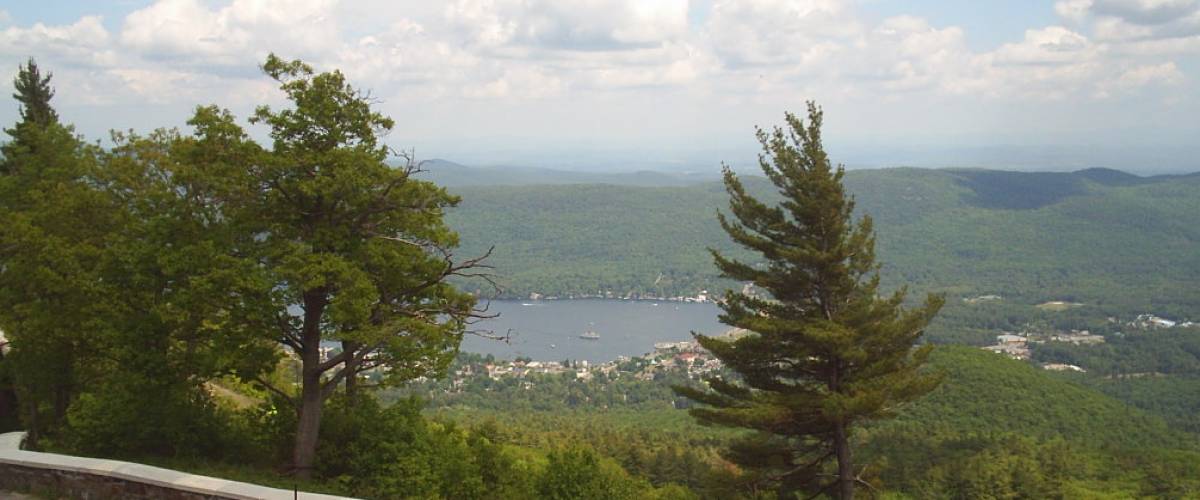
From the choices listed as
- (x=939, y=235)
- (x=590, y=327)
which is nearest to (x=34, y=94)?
(x=590, y=327)

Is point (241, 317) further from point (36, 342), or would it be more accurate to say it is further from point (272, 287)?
point (36, 342)

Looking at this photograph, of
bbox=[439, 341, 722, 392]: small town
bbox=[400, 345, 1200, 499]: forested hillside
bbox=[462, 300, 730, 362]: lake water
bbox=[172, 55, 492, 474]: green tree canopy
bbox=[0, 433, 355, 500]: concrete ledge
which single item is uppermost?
bbox=[172, 55, 492, 474]: green tree canopy

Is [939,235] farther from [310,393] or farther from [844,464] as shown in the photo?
[310,393]

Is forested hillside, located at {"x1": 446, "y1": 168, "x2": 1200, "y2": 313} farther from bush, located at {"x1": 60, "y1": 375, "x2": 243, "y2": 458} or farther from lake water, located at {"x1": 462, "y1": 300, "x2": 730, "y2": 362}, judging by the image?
bush, located at {"x1": 60, "y1": 375, "x2": 243, "y2": 458}

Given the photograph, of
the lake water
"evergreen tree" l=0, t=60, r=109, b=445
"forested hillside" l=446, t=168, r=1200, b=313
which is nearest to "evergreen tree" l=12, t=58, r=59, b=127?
"evergreen tree" l=0, t=60, r=109, b=445

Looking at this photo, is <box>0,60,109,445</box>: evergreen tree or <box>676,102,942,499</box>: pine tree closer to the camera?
<box>0,60,109,445</box>: evergreen tree

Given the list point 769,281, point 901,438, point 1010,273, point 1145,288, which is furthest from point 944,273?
point 769,281
